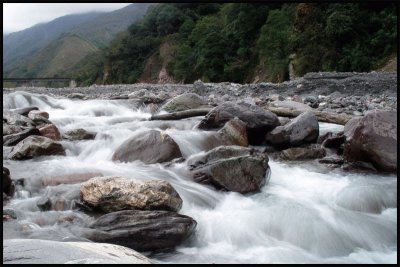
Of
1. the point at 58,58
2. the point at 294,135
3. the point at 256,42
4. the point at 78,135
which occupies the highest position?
the point at 256,42

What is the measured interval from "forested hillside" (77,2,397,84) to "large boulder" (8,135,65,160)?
17.6 metres

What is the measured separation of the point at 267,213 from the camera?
6.19 meters

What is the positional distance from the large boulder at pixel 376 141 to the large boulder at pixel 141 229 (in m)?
4.17

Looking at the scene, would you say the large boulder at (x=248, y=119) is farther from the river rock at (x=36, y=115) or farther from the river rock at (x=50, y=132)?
the river rock at (x=36, y=115)

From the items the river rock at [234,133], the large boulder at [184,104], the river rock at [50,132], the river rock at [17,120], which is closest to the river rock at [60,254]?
the river rock at [234,133]

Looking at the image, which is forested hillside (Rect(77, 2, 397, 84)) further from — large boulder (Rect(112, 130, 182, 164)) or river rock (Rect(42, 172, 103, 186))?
river rock (Rect(42, 172, 103, 186))

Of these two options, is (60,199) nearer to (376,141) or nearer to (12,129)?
(12,129)

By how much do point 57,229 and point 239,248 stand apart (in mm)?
2241

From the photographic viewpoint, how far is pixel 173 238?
509cm

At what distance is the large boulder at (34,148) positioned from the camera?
8.58 metres

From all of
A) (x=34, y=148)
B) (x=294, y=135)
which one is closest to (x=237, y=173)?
(x=294, y=135)

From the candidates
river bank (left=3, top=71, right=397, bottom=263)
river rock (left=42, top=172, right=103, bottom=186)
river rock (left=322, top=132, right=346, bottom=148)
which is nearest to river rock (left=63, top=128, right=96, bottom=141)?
river bank (left=3, top=71, right=397, bottom=263)

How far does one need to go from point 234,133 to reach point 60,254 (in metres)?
6.79

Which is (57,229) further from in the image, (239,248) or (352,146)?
(352,146)
